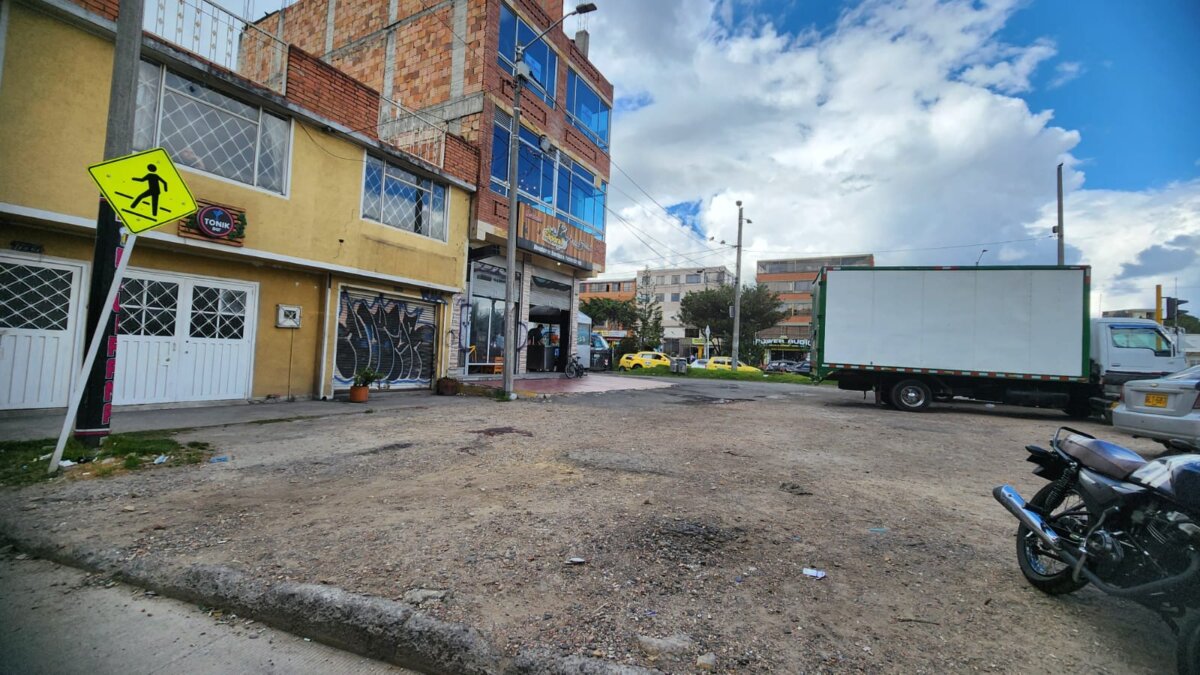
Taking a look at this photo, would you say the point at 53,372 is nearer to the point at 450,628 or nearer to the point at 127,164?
the point at 127,164

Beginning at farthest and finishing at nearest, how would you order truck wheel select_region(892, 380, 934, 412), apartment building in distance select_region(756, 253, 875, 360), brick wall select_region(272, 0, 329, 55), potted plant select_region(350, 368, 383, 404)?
apartment building in distance select_region(756, 253, 875, 360) < brick wall select_region(272, 0, 329, 55) < truck wheel select_region(892, 380, 934, 412) < potted plant select_region(350, 368, 383, 404)

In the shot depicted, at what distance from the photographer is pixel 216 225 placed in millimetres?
8438

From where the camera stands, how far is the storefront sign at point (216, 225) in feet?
26.9

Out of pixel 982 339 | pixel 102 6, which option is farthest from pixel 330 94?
pixel 982 339

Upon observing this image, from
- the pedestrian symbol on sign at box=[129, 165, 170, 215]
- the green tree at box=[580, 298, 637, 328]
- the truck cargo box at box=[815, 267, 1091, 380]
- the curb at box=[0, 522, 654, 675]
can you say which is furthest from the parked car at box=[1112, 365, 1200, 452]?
the green tree at box=[580, 298, 637, 328]

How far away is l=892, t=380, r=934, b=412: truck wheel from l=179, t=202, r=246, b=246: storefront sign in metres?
15.0

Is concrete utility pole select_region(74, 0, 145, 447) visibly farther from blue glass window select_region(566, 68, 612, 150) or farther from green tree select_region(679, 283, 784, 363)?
green tree select_region(679, 283, 784, 363)

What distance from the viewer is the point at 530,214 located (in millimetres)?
16219

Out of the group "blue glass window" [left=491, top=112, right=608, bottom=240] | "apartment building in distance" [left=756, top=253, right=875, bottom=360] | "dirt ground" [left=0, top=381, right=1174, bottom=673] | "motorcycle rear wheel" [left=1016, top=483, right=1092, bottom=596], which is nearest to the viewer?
"dirt ground" [left=0, top=381, right=1174, bottom=673]

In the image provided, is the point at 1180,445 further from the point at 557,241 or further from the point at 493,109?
the point at 493,109

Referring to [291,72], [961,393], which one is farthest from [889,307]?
[291,72]

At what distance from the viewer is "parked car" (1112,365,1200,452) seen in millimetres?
6688

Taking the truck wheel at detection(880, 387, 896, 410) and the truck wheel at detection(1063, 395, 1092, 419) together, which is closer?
the truck wheel at detection(1063, 395, 1092, 419)

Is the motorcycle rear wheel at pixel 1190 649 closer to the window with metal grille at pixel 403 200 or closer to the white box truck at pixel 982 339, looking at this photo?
the white box truck at pixel 982 339
